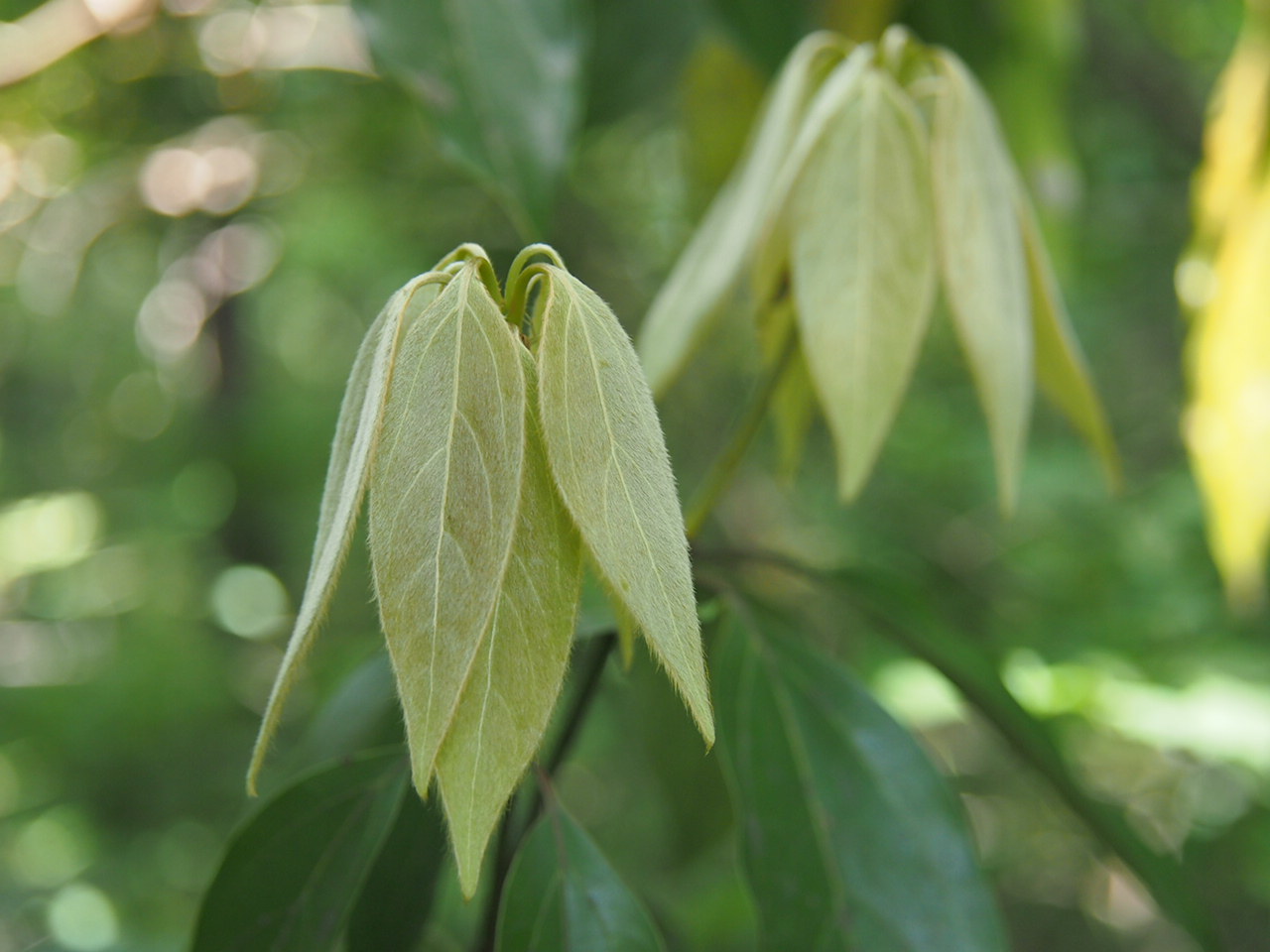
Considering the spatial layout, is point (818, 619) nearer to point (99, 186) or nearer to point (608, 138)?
point (608, 138)

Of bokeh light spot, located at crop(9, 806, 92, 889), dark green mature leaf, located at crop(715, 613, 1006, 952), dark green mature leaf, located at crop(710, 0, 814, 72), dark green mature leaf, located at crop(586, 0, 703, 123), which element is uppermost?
dark green mature leaf, located at crop(586, 0, 703, 123)

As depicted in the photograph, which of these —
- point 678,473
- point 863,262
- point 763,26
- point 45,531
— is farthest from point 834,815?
point 45,531

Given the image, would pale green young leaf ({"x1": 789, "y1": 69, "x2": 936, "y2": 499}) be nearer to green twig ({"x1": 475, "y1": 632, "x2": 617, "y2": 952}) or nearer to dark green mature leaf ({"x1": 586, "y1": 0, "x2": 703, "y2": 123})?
green twig ({"x1": 475, "y1": 632, "x2": 617, "y2": 952})

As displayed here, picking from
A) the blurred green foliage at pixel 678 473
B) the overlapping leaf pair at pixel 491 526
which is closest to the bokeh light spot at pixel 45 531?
the blurred green foliage at pixel 678 473

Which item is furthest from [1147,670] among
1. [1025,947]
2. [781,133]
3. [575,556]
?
[1025,947]

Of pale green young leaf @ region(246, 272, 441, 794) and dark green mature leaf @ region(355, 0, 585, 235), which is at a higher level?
dark green mature leaf @ region(355, 0, 585, 235)

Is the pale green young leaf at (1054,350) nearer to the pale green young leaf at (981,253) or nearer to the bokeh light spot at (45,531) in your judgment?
the pale green young leaf at (981,253)

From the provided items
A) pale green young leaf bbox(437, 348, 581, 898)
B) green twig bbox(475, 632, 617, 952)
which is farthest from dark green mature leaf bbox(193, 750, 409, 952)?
pale green young leaf bbox(437, 348, 581, 898)
